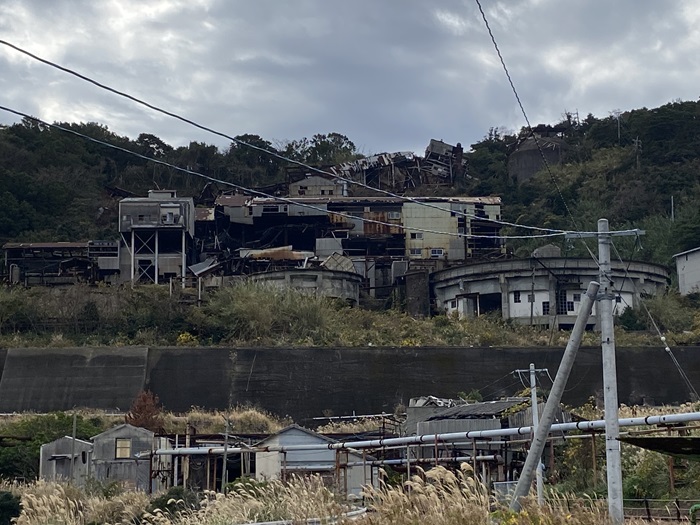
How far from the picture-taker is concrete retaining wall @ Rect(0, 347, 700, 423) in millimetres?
42438

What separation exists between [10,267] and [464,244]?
24.6 m

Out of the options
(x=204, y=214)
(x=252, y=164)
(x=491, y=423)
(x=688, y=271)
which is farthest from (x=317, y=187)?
(x=491, y=423)

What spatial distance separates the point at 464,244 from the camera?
5941 cm

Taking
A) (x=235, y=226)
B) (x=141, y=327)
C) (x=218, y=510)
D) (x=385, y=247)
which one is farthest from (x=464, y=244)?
(x=218, y=510)

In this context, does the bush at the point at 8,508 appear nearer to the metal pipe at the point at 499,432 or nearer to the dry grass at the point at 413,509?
the dry grass at the point at 413,509

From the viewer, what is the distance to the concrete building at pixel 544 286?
5044 centimetres

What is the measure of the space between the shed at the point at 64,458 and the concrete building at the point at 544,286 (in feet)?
81.6

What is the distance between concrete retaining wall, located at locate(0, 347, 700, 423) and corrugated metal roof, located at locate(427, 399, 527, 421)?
11.6m

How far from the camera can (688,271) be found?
2215 inches

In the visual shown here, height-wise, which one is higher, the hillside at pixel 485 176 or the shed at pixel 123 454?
the hillside at pixel 485 176

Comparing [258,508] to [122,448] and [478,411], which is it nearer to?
[478,411]

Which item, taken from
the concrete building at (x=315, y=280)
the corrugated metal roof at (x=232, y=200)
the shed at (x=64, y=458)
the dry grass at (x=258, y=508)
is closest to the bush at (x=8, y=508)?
the dry grass at (x=258, y=508)

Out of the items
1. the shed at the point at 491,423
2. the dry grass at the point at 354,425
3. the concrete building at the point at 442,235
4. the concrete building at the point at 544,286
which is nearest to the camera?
the shed at the point at 491,423

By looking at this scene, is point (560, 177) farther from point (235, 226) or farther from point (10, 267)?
point (10, 267)
